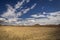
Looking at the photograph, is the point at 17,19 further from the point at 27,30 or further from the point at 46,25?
the point at 46,25

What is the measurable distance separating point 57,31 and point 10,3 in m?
0.88

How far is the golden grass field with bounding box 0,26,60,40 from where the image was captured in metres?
2.62

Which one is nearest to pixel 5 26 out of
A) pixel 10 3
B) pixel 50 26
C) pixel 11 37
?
pixel 11 37

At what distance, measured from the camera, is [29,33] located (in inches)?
104

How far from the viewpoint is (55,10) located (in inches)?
104

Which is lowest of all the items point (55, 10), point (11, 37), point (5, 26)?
point (11, 37)

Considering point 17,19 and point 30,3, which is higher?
point 30,3

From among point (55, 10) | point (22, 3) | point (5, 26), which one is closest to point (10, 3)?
point (22, 3)

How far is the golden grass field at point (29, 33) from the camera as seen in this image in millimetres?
2617

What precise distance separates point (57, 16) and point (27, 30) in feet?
1.74

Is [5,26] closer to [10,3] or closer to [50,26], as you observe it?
[10,3]

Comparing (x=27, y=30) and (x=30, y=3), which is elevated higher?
(x=30, y=3)

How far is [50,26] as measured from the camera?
263 cm

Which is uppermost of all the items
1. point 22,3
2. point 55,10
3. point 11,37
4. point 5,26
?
point 22,3
